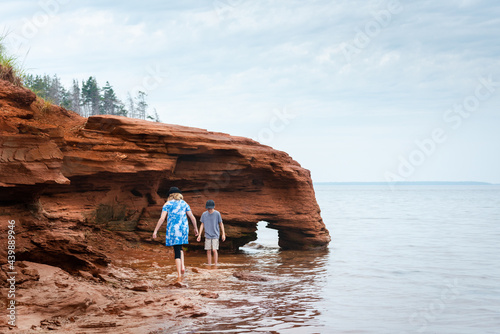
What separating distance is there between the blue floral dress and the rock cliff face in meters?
1.54

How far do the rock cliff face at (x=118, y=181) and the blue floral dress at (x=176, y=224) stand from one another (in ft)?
5.04

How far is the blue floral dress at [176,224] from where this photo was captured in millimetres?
9898

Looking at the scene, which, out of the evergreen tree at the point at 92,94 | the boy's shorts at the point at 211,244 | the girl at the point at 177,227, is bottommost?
the boy's shorts at the point at 211,244

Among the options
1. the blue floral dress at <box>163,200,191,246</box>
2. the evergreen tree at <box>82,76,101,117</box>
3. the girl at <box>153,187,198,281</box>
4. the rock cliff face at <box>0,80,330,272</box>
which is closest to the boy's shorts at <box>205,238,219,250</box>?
the rock cliff face at <box>0,80,330,272</box>

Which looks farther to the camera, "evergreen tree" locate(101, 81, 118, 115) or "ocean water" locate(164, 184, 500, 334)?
"evergreen tree" locate(101, 81, 118, 115)

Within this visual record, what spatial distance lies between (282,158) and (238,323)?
33.4 feet

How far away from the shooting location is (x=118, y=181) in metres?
13.6

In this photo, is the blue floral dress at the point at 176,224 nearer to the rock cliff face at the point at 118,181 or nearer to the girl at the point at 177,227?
the girl at the point at 177,227

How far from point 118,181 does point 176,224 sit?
14.6ft

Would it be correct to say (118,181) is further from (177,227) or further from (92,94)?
(92,94)

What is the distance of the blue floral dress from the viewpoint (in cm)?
990

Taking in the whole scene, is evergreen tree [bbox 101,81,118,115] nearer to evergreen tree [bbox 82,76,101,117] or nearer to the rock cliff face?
evergreen tree [bbox 82,76,101,117]

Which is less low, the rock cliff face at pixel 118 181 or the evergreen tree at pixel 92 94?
the evergreen tree at pixel 92 94

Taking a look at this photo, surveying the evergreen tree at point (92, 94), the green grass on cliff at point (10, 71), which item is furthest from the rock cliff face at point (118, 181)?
the evergreen tree at point (92, 94)
